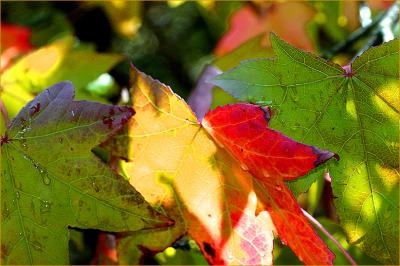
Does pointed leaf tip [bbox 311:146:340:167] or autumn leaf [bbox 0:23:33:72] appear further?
autumn leaf [bbox 0:23:33:72]

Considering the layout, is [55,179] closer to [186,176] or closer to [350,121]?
[186,176]

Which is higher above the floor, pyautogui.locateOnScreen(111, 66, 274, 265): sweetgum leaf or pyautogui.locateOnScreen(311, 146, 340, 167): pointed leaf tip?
pyautogui.locateOnScreen(311, 146, 340, 167): pointed leaf tip

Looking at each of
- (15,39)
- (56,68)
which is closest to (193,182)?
(56,68)

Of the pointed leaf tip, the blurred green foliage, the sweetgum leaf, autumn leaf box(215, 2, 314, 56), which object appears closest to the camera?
the pointed leaf tip

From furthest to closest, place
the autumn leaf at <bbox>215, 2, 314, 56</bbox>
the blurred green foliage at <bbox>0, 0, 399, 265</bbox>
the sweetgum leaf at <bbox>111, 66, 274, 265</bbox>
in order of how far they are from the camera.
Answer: the autumn leaf at <bbox>215, 2, 314, 56</bbox> < the blurred green foliage at <bbox>0, 0, 399, 265</bbox> < the sweetgum leaf at <bbox>111, 66, 274, 265</bbox>

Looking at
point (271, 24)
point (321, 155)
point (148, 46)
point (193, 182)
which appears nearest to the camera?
point (321, 155)

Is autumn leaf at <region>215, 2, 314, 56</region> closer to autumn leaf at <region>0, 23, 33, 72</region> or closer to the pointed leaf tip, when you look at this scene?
autumn leaf at <region>0, 23, 33, 72</region>

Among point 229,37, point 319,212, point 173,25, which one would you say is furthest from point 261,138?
point 173,25

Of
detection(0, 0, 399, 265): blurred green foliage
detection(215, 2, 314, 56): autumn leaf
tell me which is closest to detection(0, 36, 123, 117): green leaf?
detection(0, 0, 399, 265): blurred green foliage
